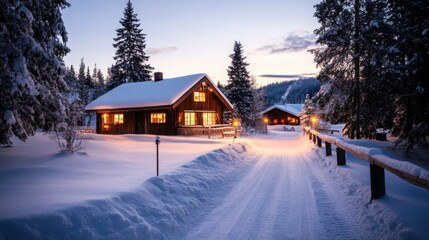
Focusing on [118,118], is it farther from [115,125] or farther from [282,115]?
[282,115]

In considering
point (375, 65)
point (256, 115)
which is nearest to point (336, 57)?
point (375, 65)

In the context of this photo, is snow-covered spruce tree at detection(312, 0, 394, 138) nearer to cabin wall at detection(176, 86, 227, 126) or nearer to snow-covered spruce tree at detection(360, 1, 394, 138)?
snow-covered spruce tree at detection(360, 1, 394, 138)

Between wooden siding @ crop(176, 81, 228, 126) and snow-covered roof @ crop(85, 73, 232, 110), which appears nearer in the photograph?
snow-covered roof @ crop(85, 73, 232, 110)

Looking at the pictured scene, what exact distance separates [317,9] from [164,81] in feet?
58.6

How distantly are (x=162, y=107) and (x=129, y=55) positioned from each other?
24.8 metres

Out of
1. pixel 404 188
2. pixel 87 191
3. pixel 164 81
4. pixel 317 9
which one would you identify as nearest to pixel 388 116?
pixel 317 9

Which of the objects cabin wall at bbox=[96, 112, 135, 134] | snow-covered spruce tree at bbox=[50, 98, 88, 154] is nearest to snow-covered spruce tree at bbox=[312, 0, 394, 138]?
snow-covered spruce tree at bbox=[50, 98, 88, 154]

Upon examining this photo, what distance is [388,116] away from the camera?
1698cm

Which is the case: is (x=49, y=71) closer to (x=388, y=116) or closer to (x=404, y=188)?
(x=404, y=188)

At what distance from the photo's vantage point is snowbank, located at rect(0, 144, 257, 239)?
3816mm

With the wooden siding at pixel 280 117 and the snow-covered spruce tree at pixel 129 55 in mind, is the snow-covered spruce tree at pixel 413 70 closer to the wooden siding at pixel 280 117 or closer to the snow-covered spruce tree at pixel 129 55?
the snow-covered spruce tree at pixel 129 55

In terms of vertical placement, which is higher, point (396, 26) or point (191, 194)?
point (396, 26)

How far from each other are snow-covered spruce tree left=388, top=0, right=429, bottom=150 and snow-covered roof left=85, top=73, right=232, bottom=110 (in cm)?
1650

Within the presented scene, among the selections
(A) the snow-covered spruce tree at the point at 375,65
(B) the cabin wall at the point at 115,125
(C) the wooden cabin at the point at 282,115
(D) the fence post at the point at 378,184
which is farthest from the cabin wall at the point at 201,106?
(C) the wooden cabin at the point at 282,115
